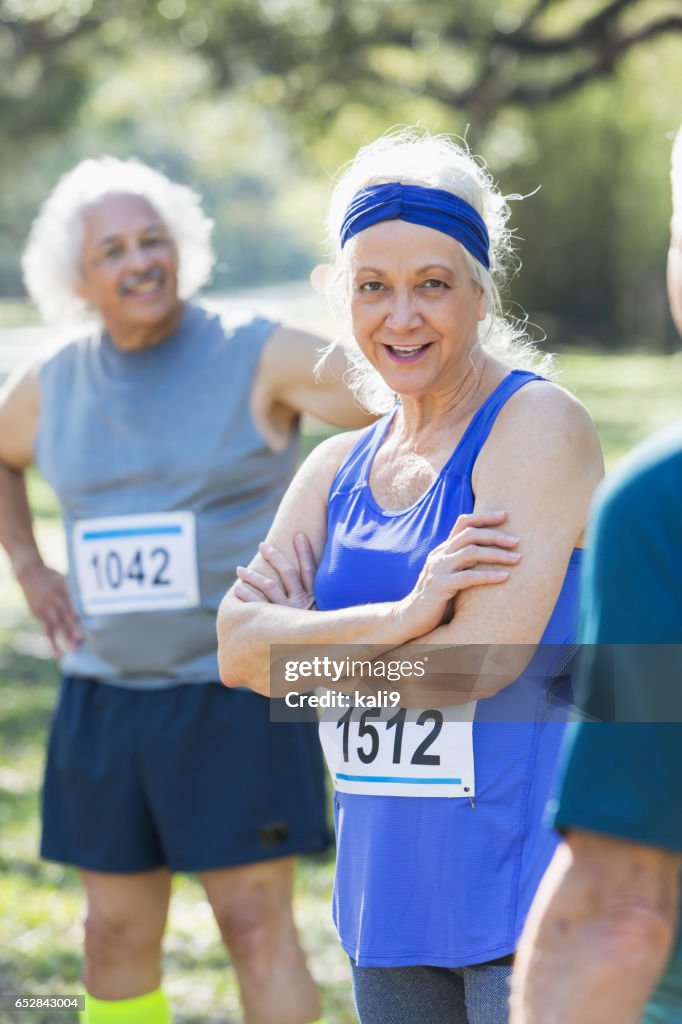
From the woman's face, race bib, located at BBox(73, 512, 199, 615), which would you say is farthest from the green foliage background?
race bib, located at BBox(73, 512, 199, 615)

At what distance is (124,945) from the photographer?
3.28m

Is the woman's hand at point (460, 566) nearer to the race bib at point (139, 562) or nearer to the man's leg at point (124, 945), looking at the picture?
the race bib at point (139, 562)

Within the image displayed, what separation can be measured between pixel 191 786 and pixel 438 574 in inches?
54.7

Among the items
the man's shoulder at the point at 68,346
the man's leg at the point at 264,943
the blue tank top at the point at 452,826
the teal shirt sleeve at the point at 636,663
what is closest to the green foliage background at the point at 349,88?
the man's shoulder at the point at 68,346

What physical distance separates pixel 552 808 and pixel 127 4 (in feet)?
35.2

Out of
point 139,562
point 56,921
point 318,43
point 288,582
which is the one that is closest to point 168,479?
point 139,562

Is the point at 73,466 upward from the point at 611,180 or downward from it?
downward

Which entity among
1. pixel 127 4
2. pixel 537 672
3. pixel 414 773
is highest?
pixel 127 4

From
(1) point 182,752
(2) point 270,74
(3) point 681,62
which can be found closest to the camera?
(1) point 182,752

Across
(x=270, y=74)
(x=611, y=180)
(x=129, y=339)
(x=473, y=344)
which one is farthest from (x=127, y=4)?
(x=611, y=180)

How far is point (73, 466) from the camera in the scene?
3.42 metres

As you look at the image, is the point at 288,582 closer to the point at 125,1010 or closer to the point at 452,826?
the point at 452,826

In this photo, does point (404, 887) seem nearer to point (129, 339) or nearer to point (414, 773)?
point (414, 773)

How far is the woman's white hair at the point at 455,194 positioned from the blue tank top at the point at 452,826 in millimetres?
219
